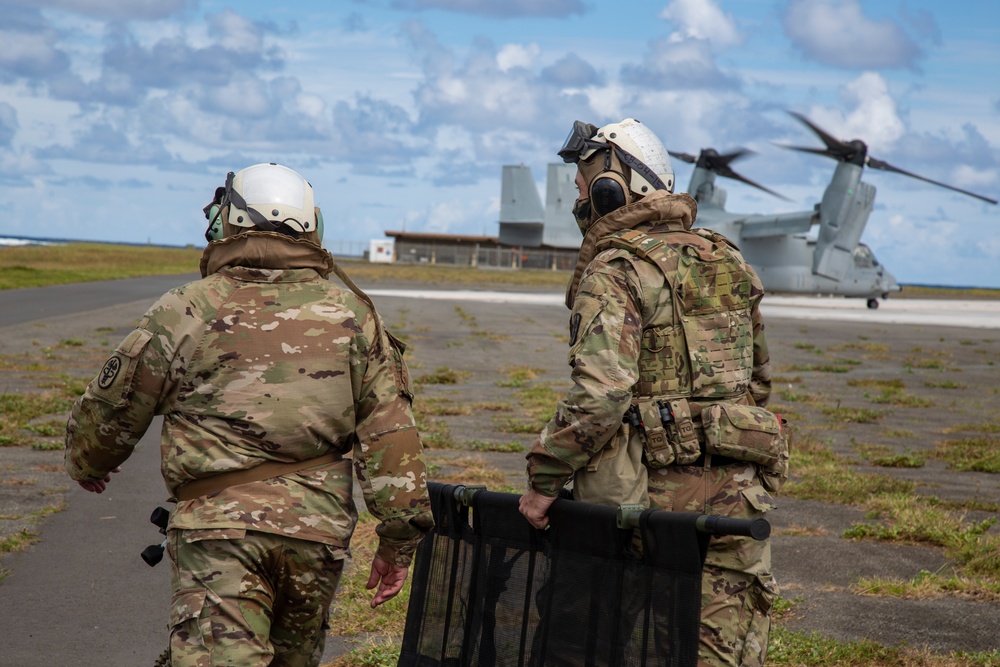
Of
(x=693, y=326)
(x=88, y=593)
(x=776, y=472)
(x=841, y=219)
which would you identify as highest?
(x=841, y=219)

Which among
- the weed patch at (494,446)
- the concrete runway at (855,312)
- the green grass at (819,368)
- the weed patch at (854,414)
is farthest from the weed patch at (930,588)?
the concrete runway at (855,312)

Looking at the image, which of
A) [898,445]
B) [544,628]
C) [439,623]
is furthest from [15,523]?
[898,445]

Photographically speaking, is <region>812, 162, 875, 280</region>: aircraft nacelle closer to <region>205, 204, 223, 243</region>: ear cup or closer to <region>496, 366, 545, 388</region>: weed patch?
<region>496, 366, 545, 388</region>: weed patch

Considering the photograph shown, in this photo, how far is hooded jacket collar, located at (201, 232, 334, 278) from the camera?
3.25 m

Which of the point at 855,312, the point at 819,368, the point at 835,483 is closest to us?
the point at 835,483

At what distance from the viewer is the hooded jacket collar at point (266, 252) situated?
3254 mm

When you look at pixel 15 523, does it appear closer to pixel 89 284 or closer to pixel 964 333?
pixel 964 333

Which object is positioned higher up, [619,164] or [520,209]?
[520,209]

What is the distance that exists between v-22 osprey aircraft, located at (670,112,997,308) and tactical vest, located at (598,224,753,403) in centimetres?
3848

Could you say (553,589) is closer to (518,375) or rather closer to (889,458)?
(889,458)

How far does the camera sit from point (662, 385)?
11.9ft

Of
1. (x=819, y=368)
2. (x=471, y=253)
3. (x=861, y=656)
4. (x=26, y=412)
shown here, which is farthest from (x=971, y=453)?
(x=471, y=253)

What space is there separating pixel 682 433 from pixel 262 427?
1.36 m

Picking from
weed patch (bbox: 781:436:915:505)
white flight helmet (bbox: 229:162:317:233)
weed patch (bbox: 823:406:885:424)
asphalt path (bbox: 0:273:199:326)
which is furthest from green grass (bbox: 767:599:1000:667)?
asphalt path (bbox: 0:273:199:326)
